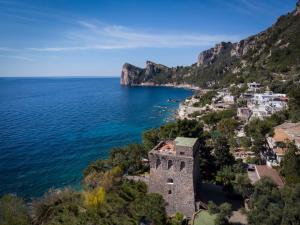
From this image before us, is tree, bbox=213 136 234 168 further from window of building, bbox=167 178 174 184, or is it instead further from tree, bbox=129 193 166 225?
tree, bbox=129 193 166 225

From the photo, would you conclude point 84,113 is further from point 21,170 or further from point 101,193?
point 101,193

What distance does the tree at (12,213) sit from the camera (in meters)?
26.7

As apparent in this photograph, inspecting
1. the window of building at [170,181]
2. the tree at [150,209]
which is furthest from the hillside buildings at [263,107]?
the tree at [150,209]

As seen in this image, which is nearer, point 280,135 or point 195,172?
point 195,172

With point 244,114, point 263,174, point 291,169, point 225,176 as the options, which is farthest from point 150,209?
point 244,114

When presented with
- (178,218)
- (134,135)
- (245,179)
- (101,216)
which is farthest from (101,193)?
(134,135)

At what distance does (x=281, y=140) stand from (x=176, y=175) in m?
24.5

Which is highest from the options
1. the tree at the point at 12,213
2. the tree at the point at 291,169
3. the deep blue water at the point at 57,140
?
the tree at the point at 291,169

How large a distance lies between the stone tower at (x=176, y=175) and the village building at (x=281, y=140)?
1843 centimetres

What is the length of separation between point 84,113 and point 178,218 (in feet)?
284

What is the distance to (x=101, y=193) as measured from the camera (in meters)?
29.0

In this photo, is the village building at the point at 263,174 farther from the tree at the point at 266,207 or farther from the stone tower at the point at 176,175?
the stone tower at the point at 176,175

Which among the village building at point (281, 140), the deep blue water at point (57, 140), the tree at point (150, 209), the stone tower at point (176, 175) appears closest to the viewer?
the tree at point (150, 209)

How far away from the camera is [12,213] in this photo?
28.1 metres
